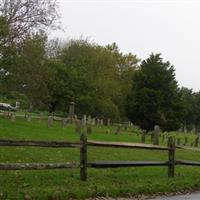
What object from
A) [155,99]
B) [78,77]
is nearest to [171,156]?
[155,99]

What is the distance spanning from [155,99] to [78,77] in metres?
10.3

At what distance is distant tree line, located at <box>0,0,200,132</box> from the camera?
37281 mm

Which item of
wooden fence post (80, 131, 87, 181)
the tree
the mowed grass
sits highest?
the tree

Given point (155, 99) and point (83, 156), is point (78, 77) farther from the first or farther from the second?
point (83, 156)

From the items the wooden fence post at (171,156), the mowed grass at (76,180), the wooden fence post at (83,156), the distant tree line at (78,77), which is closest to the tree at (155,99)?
the distant tree line at (78,77)

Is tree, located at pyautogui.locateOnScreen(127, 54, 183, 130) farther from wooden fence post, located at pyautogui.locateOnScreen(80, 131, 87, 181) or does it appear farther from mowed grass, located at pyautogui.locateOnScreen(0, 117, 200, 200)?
wooden fence post, located at pyautogui.locateOnScreen(80, 131, 87, 181)

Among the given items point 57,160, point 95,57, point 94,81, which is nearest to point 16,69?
point 57,160

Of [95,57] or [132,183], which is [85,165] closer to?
[132,183]

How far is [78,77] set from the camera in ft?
208

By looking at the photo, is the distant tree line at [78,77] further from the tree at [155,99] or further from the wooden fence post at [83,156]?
the wooden fence post at [83,156]

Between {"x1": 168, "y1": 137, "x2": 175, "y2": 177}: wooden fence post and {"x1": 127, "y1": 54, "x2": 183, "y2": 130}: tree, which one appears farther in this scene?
{"x1": 127, "y1": 54, "x2": 183, "y2": 130}: tree

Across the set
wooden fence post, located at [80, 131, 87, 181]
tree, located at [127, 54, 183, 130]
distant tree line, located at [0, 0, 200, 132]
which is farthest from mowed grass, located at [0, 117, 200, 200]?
tree, located at [127, 54, 183, 130]

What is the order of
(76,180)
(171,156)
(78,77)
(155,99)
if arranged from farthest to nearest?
(78,77), (155,99), (171,156), (76,180)

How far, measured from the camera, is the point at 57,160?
17.3 m
